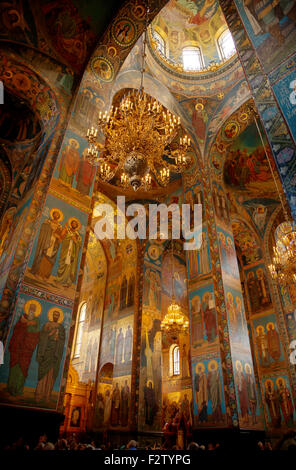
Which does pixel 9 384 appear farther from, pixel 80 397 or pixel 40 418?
pixel 80 397

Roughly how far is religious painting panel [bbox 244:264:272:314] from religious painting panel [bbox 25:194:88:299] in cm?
871

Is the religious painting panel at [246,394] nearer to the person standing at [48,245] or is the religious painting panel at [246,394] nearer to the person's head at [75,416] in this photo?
the person standing at [48,245]

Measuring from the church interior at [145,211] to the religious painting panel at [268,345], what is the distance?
0.18ft

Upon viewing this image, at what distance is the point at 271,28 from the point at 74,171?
4799 mm

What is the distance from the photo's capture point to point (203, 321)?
341 inches

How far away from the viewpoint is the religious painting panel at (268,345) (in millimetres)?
11195

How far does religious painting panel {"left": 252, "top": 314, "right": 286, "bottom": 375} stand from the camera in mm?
11195

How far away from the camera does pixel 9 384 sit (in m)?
4.76

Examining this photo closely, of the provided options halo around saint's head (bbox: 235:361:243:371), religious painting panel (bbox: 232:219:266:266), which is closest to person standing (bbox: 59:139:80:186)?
Result: halo around saint's head (bbox: 235:361:243:371)

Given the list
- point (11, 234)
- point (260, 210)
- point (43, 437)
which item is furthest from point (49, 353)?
point (260, 210)

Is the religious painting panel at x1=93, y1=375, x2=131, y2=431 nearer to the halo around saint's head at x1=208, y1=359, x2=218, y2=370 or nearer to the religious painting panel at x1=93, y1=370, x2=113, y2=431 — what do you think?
the religious painting panel at x1=93, y1=370, x2=113, y2=431

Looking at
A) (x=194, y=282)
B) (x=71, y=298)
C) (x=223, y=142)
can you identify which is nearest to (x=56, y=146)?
(x=71, y=298)

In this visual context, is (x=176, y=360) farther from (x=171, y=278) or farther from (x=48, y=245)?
(x=48, y=245)

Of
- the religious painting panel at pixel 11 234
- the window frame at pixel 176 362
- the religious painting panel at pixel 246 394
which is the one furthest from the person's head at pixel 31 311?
the window frame at pixel 176 362
